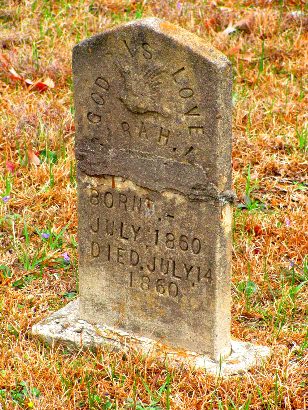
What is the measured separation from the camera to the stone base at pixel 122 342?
3.36 meters

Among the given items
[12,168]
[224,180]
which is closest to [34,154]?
[12,168]

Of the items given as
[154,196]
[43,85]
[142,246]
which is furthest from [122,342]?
[43,85]

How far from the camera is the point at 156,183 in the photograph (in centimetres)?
325

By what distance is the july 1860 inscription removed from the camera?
3023 mm

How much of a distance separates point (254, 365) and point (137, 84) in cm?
121

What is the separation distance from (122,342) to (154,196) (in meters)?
0.66

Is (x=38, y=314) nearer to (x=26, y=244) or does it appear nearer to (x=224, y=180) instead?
(x=26, y=244)

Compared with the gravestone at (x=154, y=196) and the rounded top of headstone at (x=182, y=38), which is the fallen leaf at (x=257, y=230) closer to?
the gravestone at (x=154, y=196)

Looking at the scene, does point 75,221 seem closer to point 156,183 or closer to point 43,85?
point 156,183

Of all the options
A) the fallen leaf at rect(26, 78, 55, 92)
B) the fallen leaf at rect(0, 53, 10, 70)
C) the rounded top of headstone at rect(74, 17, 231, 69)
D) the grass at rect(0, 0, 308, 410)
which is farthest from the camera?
the fallen leaf at rect(0, 53, 10, 70)

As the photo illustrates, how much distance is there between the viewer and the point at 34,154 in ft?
16.5

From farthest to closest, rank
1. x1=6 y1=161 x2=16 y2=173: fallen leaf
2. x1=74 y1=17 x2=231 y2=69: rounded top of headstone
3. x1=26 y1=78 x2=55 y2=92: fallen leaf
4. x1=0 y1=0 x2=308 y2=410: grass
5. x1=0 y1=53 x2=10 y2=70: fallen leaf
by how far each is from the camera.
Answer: x1=0 y1=53 x2=10 y2=70: fallen leaf → x1=26 y1=78 x2=55 y2=92: fallen leaf → x1=6 y1=161 x2=16 y2=173: fallen leaf → x1=0 y1=0 x2=308 y2=410: grass → x1=74 y1=17 x2=231 y2=69: rounded top of headstone

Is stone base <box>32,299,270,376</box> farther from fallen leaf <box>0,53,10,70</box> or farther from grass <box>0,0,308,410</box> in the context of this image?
fallen leaf <box>0,53,10,70</box>

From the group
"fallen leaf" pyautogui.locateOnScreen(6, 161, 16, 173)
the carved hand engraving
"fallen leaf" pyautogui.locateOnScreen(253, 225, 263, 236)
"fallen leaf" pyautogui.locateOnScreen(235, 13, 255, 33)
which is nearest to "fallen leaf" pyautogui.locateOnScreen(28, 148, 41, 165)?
"fallen leaf" pyautogui.locateOnScreen(6, 161, 16, 173)
